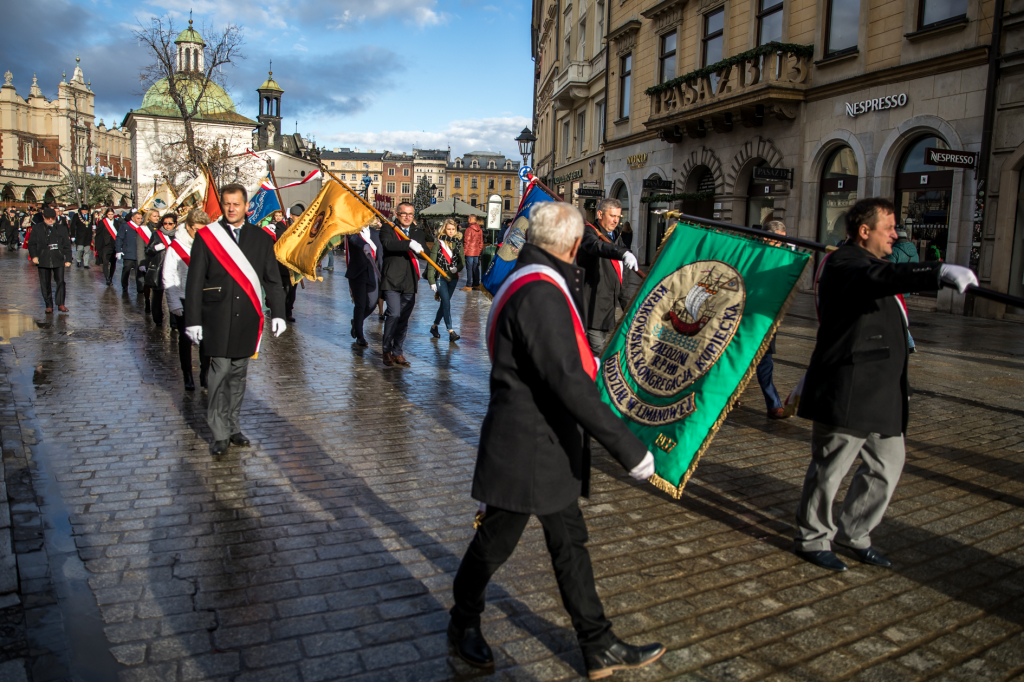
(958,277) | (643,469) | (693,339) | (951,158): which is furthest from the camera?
(951,158)

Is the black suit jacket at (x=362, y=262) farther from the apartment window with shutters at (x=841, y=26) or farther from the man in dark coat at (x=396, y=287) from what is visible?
the apartment window with shutters at (x=841, y=26)

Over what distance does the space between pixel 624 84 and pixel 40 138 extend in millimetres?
115329

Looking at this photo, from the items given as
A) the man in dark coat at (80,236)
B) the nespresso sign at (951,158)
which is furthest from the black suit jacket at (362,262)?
the man in dark coat at (80,236)

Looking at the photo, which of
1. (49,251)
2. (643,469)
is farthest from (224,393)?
(49,251)

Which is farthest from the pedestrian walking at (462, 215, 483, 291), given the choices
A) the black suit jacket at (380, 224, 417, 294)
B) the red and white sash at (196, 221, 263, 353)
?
the red and white sash at (196, 221, 263, 353)

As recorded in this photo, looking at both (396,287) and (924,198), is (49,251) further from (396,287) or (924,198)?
(924,198)

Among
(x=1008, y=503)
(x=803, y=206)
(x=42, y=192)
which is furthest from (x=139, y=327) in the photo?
(x=42, y=192)

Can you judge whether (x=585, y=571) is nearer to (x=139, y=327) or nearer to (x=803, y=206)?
(x=139, y=327)

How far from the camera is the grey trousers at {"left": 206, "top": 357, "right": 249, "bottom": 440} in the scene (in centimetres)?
584

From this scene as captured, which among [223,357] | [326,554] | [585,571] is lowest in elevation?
[326,554]

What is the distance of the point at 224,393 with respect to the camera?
19.5ft

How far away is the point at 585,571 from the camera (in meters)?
3.03

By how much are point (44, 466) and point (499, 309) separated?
416 centimetres

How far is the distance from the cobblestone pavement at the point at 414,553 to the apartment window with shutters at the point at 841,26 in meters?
13.7
